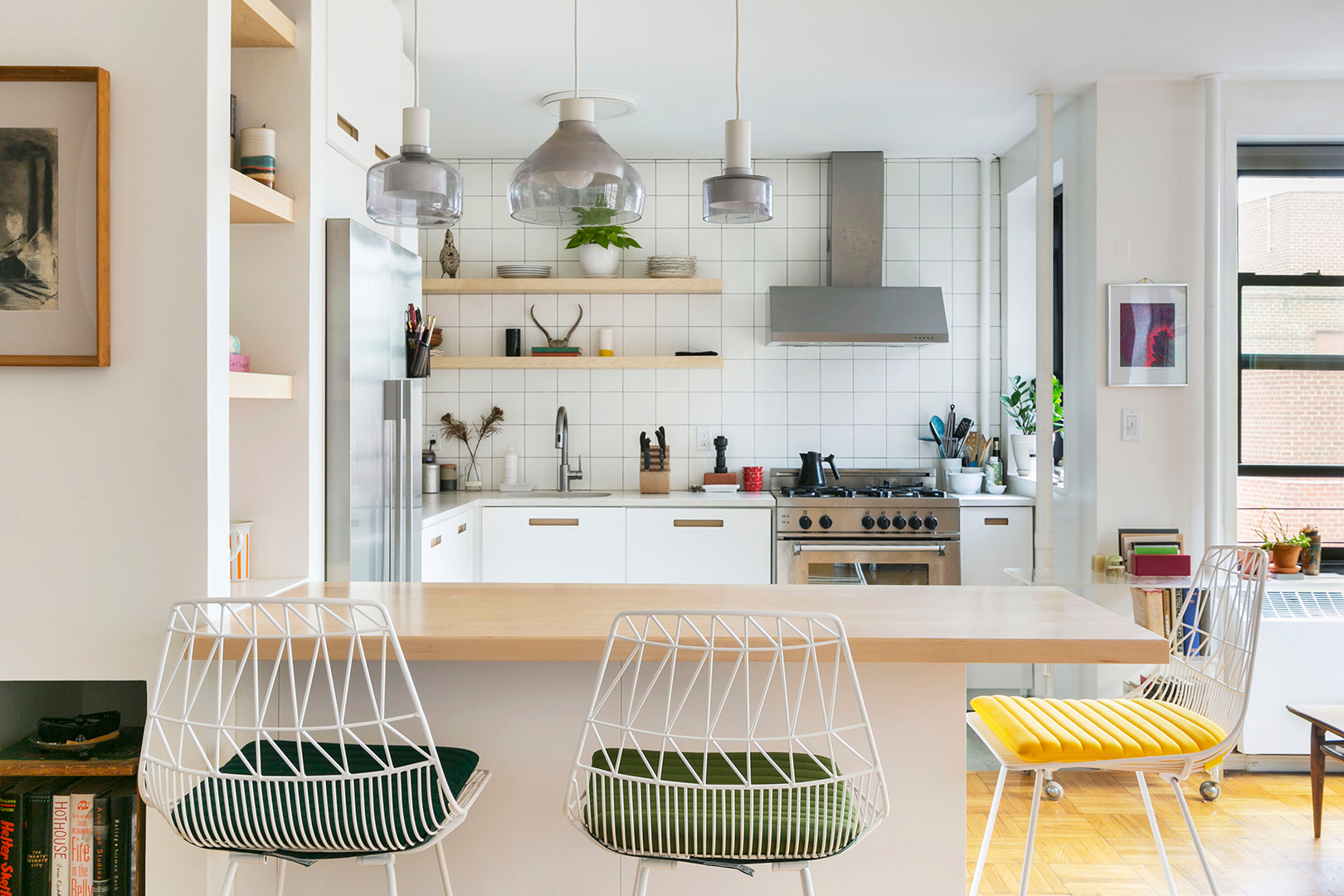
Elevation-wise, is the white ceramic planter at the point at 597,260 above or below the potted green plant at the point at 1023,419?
above

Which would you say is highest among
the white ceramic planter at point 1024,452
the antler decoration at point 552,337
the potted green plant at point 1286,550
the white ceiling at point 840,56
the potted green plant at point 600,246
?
the white ceiling at point 840,56

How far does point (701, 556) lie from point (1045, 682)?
152 cm

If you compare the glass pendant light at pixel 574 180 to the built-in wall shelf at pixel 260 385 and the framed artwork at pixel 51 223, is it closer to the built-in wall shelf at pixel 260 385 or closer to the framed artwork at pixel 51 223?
the built-in wall shelf at pixel 260 385

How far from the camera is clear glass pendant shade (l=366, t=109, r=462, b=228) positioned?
78.2 inches

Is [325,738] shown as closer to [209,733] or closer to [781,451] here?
[209,733]

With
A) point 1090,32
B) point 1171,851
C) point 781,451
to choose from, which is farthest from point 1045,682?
point 1090,32

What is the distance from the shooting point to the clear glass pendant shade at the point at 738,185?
2139 mm

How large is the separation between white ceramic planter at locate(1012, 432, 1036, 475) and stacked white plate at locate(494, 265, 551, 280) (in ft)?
8.04

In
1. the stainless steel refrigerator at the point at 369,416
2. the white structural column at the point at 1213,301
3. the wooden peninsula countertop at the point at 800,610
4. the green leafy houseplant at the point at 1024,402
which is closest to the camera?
the wooden peninsula countertop at the point at 800,610

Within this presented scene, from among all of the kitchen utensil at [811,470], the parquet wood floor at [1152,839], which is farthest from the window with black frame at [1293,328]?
the kitchen utensil at [811,470]

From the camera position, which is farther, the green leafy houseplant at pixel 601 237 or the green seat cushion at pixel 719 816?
the green leafy houseplant at pixel 601 237

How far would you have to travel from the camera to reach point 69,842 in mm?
1991

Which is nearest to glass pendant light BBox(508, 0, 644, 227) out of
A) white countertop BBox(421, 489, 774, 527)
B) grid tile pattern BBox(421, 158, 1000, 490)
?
white countertop BBox(421, 489, 774, 527)

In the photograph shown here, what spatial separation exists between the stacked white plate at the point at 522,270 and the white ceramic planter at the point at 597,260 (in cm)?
20
